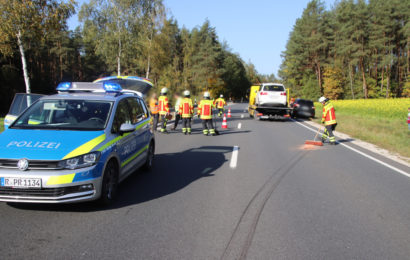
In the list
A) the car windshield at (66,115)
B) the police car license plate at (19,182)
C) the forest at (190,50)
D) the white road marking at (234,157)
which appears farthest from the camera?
the forest at (190,50)

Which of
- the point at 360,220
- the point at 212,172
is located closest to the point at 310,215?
the point at 360,220

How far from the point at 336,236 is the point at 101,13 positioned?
33.1 meters

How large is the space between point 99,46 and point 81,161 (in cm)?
2978

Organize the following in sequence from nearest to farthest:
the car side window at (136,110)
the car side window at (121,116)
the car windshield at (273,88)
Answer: the car side window at (121,116) < the car side window at (136,110) < the car windshield at (273,88)

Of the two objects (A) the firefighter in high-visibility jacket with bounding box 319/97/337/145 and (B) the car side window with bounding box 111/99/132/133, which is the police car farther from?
(A) the firefighter in high-visibility jacket with bounding box 319/97/337/145

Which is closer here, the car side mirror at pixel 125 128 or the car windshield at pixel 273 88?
the car side mirror at pixel 125 128

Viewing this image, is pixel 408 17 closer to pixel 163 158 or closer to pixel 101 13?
pixel 101 13

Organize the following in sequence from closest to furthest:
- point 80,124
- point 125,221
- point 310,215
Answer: point 125,221
point 310,215
point 80,124

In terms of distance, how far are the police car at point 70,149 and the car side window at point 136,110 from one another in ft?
0.12

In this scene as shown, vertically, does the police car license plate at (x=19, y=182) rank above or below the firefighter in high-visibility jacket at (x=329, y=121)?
below

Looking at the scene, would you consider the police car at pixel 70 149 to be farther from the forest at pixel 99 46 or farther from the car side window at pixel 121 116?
the forest at pixel 99 46

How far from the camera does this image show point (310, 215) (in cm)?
477

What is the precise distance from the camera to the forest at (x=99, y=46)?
50.8 feet

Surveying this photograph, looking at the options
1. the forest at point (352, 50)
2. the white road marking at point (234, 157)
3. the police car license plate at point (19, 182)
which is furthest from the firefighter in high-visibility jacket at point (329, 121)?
the forest at point (352, 50)
